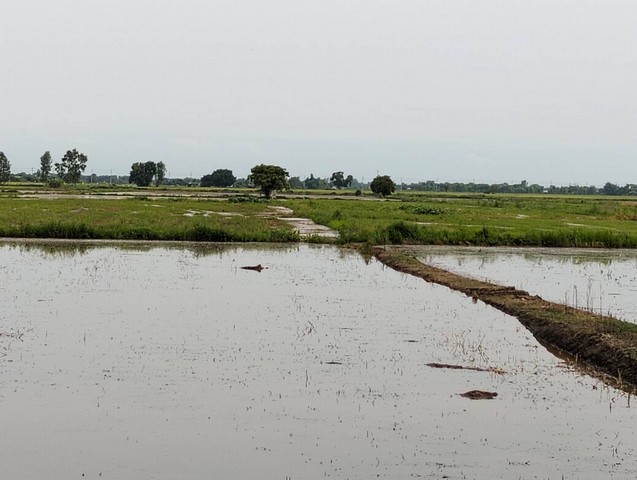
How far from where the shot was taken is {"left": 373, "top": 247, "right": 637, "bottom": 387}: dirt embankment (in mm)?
8141

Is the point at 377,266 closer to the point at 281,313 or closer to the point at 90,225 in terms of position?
the point at 281,313

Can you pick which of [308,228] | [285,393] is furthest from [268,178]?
[285,393]

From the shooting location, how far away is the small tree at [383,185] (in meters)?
70.0

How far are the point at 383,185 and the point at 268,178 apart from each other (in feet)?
59.2


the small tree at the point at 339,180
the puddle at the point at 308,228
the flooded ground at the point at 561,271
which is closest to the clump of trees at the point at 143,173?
the small tree at the point at 339,180

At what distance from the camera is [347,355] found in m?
8.51

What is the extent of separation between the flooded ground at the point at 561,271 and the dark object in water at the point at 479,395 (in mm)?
4673

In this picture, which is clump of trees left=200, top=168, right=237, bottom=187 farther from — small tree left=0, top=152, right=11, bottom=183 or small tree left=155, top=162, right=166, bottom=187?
small tree left=0, top=152, right=11, bottom=183

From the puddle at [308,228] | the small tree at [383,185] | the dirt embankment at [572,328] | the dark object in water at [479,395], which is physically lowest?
the dark object in water at [479,395]

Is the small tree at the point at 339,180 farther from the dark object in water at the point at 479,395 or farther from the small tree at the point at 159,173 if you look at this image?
the dark object in water at the point at 479,395

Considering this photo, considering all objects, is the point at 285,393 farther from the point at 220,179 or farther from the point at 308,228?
the point at 220,179

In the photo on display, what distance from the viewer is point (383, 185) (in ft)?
230

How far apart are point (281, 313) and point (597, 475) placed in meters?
6.39

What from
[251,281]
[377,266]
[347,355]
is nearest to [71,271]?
[251,281]
